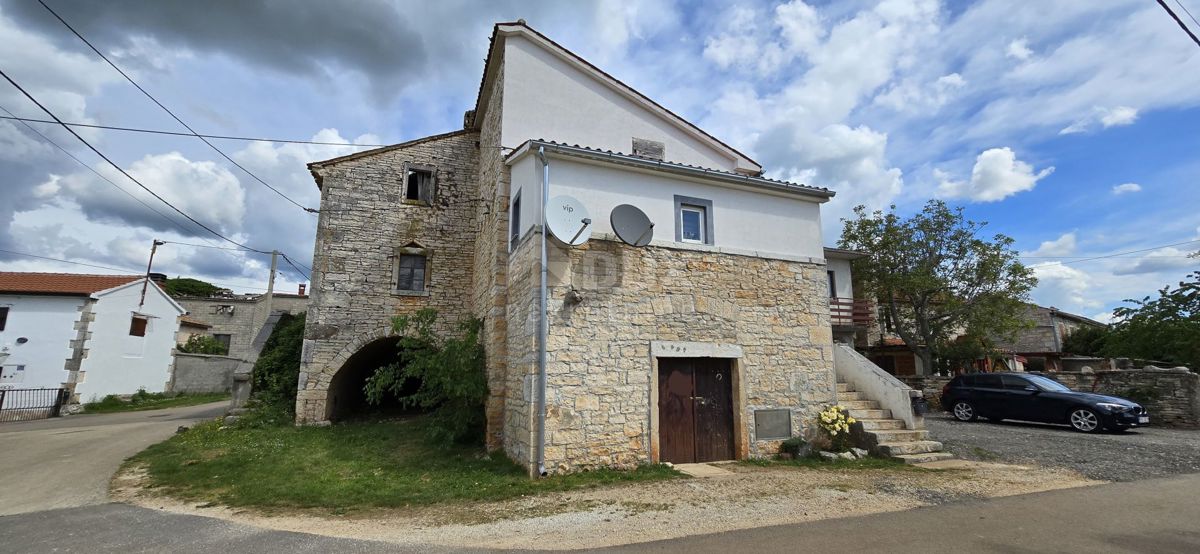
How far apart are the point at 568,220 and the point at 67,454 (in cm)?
1046

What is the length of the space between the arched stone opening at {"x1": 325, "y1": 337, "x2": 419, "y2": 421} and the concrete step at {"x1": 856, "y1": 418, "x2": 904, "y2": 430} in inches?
394

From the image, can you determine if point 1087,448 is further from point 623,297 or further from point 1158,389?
point 623,297

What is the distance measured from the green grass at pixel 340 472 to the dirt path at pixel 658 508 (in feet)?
1.24

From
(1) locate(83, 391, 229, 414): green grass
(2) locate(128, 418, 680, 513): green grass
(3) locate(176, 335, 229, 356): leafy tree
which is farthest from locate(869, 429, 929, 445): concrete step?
(3) locate(176, 335, 229, 356): leafy tree

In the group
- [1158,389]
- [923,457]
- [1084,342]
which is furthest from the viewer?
[1084,342]

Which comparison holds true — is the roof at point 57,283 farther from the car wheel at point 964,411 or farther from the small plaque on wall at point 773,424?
the car wheel at point 964,411

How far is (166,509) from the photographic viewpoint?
6.05 m

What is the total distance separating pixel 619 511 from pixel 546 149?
208 inches

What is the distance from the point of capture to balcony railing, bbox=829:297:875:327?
733 inches

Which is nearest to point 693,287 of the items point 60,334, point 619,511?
point 619,511

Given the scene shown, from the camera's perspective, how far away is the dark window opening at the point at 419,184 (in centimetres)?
1420

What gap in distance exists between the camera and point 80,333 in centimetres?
1875

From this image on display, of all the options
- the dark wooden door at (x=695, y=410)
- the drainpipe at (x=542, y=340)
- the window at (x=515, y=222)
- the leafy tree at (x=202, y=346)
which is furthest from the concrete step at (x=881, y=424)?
the leafy tree at (x=202, y=346)

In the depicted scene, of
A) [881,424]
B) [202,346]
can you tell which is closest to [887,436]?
[881,424]
